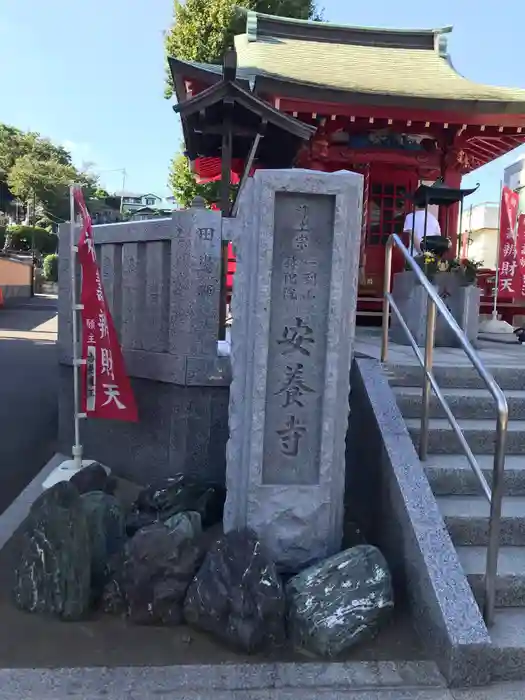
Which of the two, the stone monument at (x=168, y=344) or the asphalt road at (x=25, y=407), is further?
the asphalt road at (x=25, y=407)

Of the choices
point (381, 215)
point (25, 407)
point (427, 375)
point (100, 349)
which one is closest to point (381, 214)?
point (381, 215)

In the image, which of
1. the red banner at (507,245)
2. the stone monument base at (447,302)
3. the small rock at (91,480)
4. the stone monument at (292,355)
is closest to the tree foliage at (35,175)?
the red banner at (507,245)

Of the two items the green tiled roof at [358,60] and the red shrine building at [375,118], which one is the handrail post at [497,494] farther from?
the green tiled roof at [358,60]

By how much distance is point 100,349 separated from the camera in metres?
4.62

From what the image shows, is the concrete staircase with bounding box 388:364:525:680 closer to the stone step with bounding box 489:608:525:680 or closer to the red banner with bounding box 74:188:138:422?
the stone step with bounding box 489:608:525:680

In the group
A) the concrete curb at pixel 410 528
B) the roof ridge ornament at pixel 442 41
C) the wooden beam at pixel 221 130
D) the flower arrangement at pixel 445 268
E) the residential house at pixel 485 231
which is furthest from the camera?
the residential house at pixel 485 231

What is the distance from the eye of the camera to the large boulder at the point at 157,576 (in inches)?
121

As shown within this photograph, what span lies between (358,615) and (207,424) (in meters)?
1.90

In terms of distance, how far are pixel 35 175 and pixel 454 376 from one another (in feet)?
143

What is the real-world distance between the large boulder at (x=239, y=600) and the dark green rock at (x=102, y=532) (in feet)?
1.84

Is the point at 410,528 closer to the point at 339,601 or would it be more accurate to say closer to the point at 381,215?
the point at 339,601

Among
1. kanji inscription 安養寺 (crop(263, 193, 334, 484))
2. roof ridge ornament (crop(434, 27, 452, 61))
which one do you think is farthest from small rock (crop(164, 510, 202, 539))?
roof ridge ornament (crop(434, 27, 452, 61))

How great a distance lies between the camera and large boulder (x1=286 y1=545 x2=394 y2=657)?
288 cm

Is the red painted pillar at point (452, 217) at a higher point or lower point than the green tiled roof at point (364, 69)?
lower
